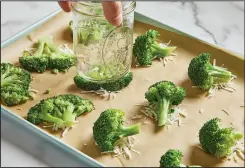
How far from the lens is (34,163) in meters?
1.69

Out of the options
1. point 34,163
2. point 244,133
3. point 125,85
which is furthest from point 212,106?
point 34,163

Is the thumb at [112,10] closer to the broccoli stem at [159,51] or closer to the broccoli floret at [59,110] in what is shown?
the broccoli floret at [59,110]

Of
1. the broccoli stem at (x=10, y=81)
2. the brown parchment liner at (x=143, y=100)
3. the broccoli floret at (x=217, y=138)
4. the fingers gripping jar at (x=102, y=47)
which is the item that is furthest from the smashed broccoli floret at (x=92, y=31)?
the broccoli floret at (x=217, y=138)

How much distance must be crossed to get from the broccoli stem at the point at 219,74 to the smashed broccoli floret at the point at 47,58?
1.36 feet

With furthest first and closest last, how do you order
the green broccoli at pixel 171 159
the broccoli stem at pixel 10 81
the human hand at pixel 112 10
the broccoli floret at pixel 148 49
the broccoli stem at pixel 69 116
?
the broccoli floret at pixel 148 49 → the broccoli stem at pixel 10 81 → the broccoli stem at pixel 69 116 → the green broccoli at pixel 171 159 → the human hand at pixel 112 10

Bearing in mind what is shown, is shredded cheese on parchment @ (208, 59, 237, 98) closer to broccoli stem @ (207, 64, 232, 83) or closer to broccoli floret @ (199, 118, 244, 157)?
broccoli stem @ (207, 64, 232, 83)

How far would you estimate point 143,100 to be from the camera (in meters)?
1.89

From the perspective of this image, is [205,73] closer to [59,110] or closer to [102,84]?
[102,84]

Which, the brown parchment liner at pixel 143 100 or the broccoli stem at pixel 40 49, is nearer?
the brown parchment liner at pixel 143 100

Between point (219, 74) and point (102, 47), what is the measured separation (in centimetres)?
35

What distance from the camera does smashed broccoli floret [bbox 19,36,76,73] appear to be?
77.7 inches

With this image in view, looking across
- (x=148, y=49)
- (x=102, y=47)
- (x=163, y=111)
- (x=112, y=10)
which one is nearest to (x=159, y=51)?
(x=148, y=49)

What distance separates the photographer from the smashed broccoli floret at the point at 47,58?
1.97m

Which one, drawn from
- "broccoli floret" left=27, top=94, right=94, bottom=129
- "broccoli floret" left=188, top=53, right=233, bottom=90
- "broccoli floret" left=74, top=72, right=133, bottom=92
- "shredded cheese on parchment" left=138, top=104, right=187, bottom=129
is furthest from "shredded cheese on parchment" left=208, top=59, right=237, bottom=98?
"broccoli floret" left=27, top=94, right=94, bottom=129
